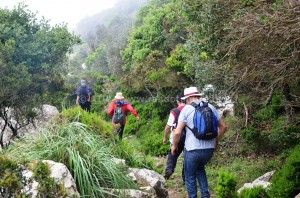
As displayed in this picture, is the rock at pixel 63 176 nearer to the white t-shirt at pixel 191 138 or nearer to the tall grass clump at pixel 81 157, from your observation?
the tall grass clump at pixel 81 157

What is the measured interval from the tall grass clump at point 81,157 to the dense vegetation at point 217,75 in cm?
12

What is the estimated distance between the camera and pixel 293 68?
5203mm

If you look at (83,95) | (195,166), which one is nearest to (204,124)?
(195,166)

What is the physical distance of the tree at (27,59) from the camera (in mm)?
10445

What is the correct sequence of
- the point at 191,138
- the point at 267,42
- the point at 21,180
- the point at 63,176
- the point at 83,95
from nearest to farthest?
the point at 21,180 < the point at 63,176 < the point at 191,138 < the point at 267,42 < the point at 83,95

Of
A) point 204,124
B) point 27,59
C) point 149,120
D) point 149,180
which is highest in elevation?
point 27,59

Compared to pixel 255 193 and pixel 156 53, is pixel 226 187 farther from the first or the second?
pixel 156 53

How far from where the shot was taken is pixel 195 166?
5.12 m

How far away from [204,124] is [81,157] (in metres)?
1.80

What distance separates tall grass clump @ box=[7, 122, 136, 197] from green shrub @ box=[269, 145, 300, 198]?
80.3 inches

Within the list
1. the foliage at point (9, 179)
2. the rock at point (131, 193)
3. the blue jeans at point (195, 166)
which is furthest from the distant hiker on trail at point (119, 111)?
the foliage at point (9, 179)

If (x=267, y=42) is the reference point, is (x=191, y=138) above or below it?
below

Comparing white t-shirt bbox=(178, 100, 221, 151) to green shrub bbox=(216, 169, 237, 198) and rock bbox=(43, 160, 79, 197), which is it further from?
rock bbox=(43, 160, 79, 197)

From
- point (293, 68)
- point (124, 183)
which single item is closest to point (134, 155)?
point (124, 183)
